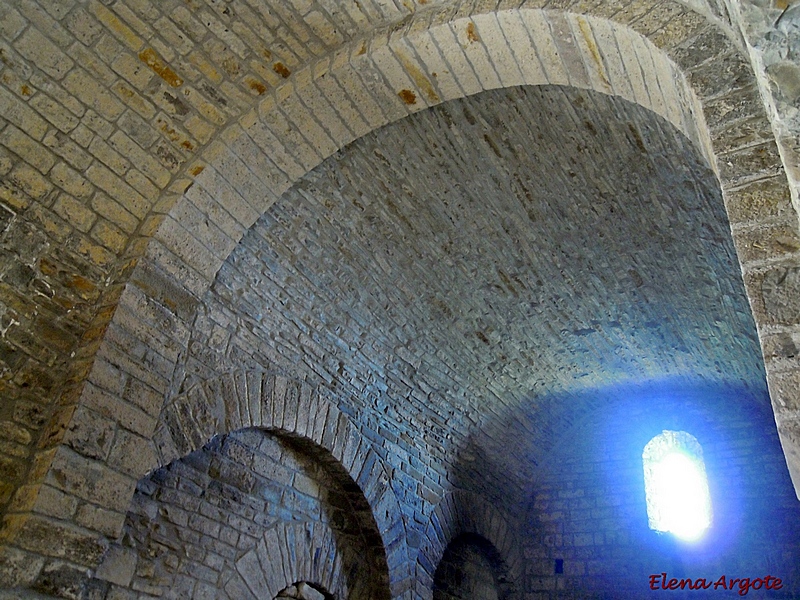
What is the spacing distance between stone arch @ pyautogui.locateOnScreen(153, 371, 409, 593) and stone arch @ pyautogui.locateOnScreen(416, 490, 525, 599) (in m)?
0.36

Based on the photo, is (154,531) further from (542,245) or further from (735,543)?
(735,543)

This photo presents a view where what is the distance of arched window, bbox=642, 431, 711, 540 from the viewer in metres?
6.52

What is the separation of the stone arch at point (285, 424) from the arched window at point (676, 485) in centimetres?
333

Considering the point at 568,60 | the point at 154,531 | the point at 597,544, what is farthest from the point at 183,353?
the point at 597,544

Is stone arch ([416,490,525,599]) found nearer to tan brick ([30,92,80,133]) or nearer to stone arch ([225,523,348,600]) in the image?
stone arch ([225,523,348,600])

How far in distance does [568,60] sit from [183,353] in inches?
103

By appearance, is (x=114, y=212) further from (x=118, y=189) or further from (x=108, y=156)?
(x=108, y=156)

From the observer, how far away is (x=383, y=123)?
3707mm

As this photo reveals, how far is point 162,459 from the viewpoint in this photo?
331cm

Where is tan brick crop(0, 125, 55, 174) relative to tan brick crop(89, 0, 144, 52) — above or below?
below

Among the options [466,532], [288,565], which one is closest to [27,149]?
[288,565]

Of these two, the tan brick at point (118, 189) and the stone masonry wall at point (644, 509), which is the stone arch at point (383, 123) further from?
the stone masonry wall at point (644, 509)

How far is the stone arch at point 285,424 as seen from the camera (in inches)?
137
